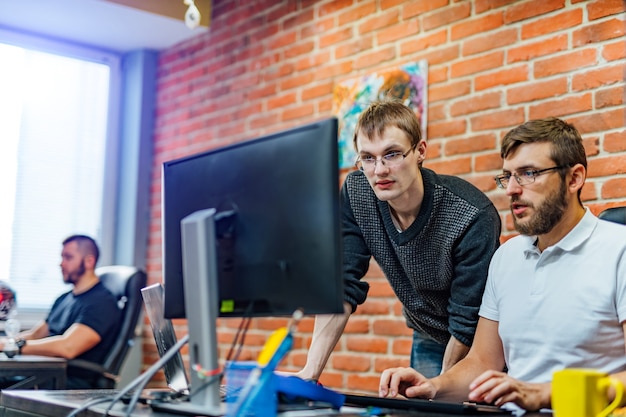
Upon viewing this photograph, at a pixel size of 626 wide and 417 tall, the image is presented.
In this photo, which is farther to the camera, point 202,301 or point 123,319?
point 123,319

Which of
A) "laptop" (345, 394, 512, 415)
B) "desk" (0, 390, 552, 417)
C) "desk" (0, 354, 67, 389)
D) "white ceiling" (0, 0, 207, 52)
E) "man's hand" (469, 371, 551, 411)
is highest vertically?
"white ceiling" (0, 0, 207, 52)

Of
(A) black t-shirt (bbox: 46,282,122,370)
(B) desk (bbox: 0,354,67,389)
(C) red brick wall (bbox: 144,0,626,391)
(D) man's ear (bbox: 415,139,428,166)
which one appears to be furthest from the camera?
(A) black t-shirt (bbox: 46,282,122,370)

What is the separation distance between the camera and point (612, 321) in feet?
5.33

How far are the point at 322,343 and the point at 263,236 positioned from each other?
729mm

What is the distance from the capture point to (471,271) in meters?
1.97

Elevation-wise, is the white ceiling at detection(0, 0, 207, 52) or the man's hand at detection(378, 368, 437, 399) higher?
the white ceiling at detection(0, 0, 207, 52)

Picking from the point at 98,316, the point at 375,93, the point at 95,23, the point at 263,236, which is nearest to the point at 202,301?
the point at 263,236

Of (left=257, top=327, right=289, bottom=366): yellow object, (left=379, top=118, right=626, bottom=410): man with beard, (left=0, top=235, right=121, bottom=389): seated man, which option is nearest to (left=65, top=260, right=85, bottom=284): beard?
(left=0, top=235, right=121, bottom=389): seated man

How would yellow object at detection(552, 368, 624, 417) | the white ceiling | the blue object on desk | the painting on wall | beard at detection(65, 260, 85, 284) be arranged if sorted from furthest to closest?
the white ceiling, beard at detection(65, 260, 85, 284), the painting on wall, the blue object on desk, yellow object at detection(552, 368, 624, 417)

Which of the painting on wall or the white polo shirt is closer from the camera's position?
the white polo shirt

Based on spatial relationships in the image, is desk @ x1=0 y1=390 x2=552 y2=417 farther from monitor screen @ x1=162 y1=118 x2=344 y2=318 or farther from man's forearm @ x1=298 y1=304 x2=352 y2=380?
man's forearm @ x1=298 y1=304 x2=352 y2=380

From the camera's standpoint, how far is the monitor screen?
3.95ft

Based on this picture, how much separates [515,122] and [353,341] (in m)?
1.19

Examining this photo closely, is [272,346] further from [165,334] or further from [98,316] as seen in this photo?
[98,316]
